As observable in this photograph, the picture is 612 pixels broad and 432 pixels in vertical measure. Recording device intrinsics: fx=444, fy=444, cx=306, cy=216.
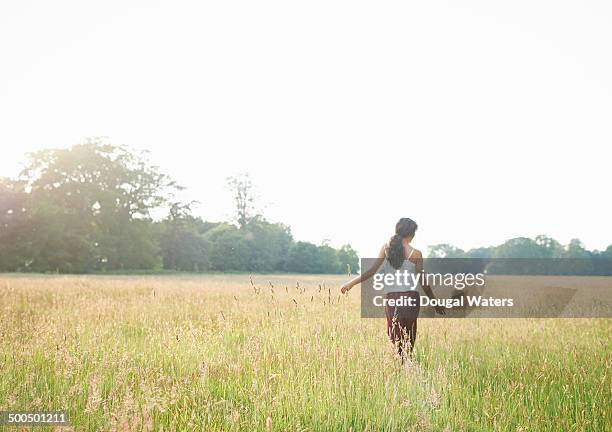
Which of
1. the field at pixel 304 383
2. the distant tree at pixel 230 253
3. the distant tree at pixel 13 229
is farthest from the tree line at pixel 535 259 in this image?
the distant tree at pixel 13 229

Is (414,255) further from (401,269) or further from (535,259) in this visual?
(535,259)

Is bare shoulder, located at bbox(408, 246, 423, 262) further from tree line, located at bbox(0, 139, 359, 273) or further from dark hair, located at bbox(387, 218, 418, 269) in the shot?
tree line, located at bbox(0, 139, 359, 273)

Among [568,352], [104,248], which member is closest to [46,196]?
[104,248]

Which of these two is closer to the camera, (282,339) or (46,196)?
(282,339)

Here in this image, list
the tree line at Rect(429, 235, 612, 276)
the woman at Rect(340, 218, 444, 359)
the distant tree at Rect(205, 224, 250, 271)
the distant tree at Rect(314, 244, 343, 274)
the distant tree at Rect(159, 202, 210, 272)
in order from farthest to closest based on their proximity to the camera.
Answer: the distant tree at Rect(314, 244, 343, 274) < the distant tree at Rect(205, 224, 250, 271) < the distant tree at Rect(159, 202, 210, 272) < the tree line at Rect(429, 235, 612, 276) < the woman at Rect(340, 218, 444, 359)

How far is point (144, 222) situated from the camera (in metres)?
51.8

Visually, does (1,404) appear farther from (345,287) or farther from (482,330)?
(482,330)

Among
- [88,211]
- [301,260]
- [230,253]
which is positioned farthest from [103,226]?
[301,260]

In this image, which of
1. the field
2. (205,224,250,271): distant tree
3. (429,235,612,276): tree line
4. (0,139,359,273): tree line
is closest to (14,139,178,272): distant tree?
(0,139,359,273): tree line

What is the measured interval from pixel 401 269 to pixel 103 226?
50863mm

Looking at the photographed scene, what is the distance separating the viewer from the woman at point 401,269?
5.55 m

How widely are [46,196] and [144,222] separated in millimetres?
10275

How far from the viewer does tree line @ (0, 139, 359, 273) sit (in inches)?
1726

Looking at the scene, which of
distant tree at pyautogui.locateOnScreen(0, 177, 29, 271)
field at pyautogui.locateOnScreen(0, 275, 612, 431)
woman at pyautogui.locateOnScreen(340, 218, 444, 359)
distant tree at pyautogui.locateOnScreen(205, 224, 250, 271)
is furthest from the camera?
distant tree at pyautogui.locateOnScreen(205, 224, 250, 271)
